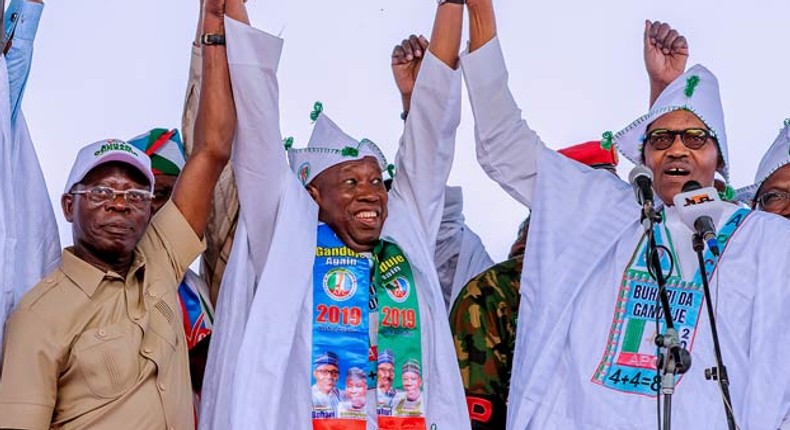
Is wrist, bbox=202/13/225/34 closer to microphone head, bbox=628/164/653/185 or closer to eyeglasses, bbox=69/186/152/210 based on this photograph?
eyeglasses, bbox=69/186/152/210

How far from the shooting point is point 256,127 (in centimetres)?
471

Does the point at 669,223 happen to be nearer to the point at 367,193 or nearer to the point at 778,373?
the point at 778,373

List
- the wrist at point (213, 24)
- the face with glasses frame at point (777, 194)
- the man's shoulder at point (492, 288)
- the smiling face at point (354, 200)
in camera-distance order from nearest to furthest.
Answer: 1. the wrist at point (213, 24)
2. the smiling face at point (354, 200)
3. the man's shoulder at point (492, 288)
4. the face with glasses frame at point (777, 194)

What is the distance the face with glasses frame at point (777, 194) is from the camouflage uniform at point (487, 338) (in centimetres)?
101

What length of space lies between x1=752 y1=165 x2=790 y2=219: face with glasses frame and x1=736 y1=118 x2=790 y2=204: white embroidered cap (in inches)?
1.0

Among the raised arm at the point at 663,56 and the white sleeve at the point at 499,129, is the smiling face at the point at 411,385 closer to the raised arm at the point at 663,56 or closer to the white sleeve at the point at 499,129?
the white sleeve at the point at 499,129

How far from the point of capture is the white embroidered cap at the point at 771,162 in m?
5.64

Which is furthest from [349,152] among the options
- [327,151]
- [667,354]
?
[667,354]

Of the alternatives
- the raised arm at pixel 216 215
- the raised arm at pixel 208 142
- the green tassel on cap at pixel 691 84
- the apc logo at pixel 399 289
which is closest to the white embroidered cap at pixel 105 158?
the raised arm at pixel 208 142

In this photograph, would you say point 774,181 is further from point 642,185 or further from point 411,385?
point 411,385

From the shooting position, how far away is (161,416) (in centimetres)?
425

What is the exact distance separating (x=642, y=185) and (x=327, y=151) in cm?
125

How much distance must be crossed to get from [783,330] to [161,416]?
193 cm

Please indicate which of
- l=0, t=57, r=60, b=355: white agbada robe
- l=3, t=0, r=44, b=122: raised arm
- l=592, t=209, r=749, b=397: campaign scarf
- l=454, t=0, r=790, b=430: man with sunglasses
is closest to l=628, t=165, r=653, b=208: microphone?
l=454, t=0, r=790, b=430: man with sunglasses
